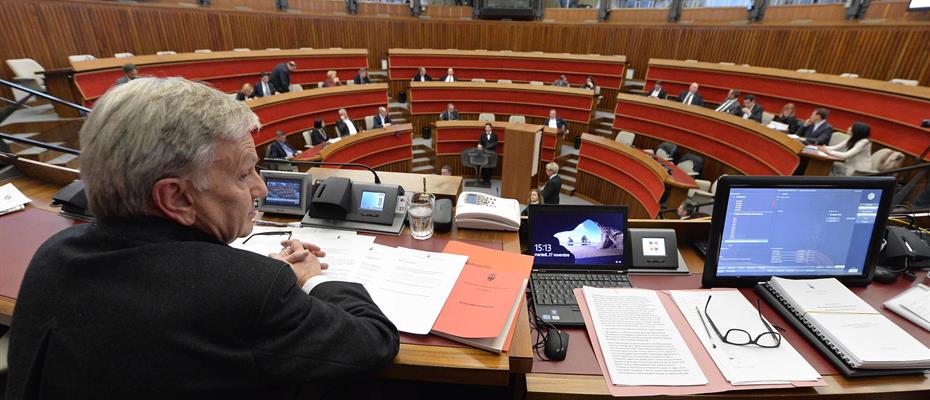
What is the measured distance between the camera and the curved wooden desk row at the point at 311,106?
21.1 feet

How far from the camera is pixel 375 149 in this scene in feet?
22.8

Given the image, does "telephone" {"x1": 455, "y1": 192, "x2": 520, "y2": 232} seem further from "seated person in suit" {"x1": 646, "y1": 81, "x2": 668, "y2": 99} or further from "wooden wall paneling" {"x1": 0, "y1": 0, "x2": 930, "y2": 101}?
"wooden wall paneling" {"x1": 0, "y1": 0, "x2": 930, "y2": 101}

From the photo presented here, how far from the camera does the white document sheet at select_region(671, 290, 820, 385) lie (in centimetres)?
97

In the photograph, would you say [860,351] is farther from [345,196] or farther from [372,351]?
[345,196]

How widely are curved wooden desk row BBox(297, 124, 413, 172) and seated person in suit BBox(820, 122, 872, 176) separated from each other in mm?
6241

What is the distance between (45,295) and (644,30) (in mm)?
11364

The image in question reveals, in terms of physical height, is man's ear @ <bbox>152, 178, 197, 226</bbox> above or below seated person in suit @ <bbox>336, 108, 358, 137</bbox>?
above

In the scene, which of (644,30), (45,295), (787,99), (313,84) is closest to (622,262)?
(45,295)

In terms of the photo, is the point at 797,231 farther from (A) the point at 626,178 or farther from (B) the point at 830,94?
(B) the point at 830,94

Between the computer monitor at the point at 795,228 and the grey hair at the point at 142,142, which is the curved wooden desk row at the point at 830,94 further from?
the grey hair at the point at 142,142

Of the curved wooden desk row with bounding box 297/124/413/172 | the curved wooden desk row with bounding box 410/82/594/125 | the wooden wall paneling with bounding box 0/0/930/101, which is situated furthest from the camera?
the curved wooden desk row with bounding box 410/82/594/125

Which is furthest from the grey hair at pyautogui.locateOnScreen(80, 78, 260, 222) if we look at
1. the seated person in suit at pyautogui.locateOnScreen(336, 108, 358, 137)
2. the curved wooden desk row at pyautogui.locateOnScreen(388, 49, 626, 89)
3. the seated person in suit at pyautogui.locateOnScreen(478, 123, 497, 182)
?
the curved wooden desk row at pyautogui.locateOnScreen(388, 49, 626, 89)

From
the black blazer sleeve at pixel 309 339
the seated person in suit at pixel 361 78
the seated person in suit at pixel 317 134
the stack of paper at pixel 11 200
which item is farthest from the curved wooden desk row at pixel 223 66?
the black blazer sleeve at pixel 309 339

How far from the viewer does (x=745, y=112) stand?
6.60m
